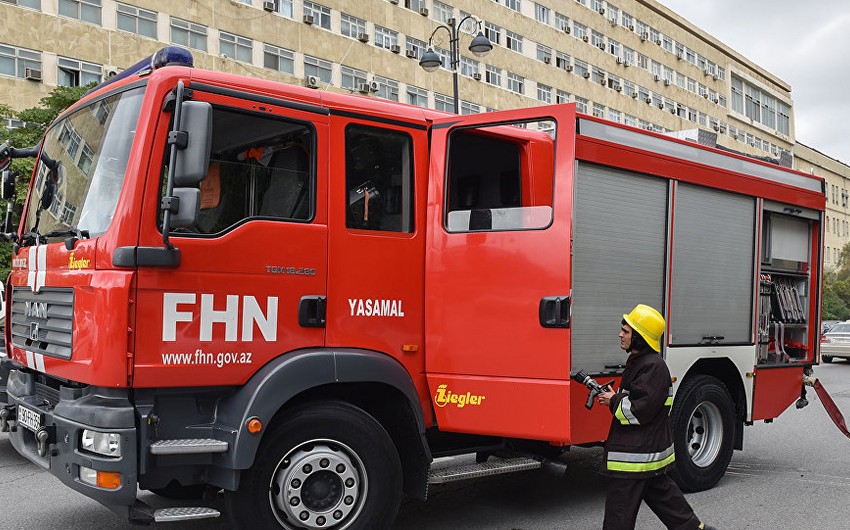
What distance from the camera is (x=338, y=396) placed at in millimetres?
5363

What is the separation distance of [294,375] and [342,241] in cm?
93

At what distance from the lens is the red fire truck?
182 inches

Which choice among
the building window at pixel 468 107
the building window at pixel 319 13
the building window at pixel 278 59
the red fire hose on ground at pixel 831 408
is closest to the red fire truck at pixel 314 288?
the red fire hose on ground at pixel 831 408

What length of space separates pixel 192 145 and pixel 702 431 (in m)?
5.11

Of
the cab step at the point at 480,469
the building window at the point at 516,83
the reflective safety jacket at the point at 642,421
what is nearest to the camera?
the reflective safety jacket at the point at 642,421

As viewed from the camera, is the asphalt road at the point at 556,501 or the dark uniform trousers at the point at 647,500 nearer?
the dark uniform trousers at the point at 647,500

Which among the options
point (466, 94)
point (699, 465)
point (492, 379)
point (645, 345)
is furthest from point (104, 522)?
point (466, 94)

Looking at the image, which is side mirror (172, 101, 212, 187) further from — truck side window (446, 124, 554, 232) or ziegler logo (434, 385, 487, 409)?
ziegler logo (434, 385, 487, 409)

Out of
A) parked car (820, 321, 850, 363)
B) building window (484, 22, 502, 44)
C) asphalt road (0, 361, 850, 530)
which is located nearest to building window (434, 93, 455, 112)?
building window (484, 22, 502, 44)

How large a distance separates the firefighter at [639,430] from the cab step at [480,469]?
0.93 meters

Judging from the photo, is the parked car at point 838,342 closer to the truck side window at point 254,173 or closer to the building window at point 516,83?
the building window at point 516,83

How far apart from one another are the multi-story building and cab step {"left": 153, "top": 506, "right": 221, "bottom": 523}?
568 cm

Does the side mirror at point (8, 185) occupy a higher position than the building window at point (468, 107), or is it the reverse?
the building window at point (468, 107)

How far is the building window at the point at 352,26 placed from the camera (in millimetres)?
35094
